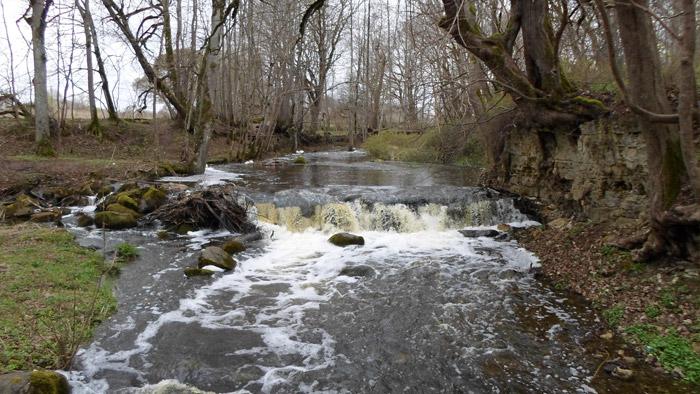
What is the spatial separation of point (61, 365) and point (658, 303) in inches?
272

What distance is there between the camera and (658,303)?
18.7ft

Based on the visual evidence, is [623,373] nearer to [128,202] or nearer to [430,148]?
[128,202]

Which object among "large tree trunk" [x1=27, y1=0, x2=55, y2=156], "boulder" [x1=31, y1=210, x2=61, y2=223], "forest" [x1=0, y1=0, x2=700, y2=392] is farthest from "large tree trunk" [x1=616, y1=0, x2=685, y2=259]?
"large tree trunk" [x1=27, y1=0, x2=55, y2=156]

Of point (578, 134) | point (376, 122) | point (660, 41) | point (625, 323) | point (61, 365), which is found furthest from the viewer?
point (376, 122)

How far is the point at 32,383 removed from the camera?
3.81m

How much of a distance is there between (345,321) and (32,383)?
3549 mm

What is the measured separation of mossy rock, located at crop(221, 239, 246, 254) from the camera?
364 inches

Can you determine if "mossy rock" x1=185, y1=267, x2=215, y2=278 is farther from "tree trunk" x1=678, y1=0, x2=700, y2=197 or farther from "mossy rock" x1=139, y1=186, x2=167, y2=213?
"tree trunk" x1=678, y1=0, x2=700, y2=197

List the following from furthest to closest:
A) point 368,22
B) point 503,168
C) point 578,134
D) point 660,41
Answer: point 368,22 < point 503,168 < point 578,134 < point 660,41

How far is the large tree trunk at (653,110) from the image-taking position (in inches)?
247

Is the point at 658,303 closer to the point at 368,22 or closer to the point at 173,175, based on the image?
the point at 173,175

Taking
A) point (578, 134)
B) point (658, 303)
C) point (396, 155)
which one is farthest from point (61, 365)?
point (396, 155)

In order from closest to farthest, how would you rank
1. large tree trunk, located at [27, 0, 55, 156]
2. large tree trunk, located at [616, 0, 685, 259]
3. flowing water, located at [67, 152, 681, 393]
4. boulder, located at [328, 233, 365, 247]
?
flowing water, located at [67, 152, 681, 393] < large tree trunk, located at [616, 0, 685, 259] < boulder, located at [328, 233, 365, 247] < large tree trunk, located at [27, 0, 55, 156]

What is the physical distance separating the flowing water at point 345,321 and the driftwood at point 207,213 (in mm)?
337
